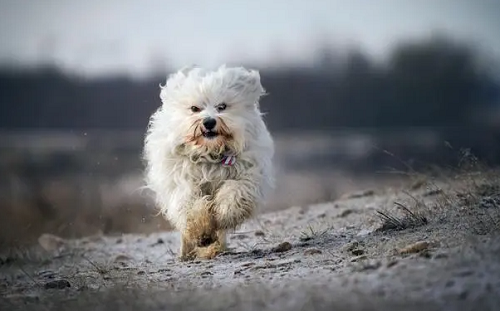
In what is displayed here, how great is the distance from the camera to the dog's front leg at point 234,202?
8.04 m

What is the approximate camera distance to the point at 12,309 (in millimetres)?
5867

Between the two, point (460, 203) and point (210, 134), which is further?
point (460, 203)

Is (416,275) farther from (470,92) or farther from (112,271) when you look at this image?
(470,92)

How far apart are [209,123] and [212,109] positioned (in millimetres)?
245

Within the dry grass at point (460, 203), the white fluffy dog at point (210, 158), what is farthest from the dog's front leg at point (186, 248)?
the dry grass at point (460, 203)

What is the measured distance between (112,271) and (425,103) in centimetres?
2543

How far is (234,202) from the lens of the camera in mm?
8047

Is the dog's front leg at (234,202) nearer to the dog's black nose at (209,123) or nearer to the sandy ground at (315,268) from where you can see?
the sandy ground at (315,268)

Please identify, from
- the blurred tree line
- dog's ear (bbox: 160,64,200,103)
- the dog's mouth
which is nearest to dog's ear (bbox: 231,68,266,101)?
dog's ear (bbox: 160,64,200,103)

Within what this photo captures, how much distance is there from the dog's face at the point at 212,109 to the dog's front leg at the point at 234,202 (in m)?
0.35

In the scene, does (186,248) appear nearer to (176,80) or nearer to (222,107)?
(222,107)

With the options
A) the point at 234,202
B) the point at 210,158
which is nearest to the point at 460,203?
the point at 234,202

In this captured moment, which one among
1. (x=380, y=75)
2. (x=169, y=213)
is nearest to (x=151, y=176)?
(x=169, y=213)

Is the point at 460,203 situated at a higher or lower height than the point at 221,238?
higher
